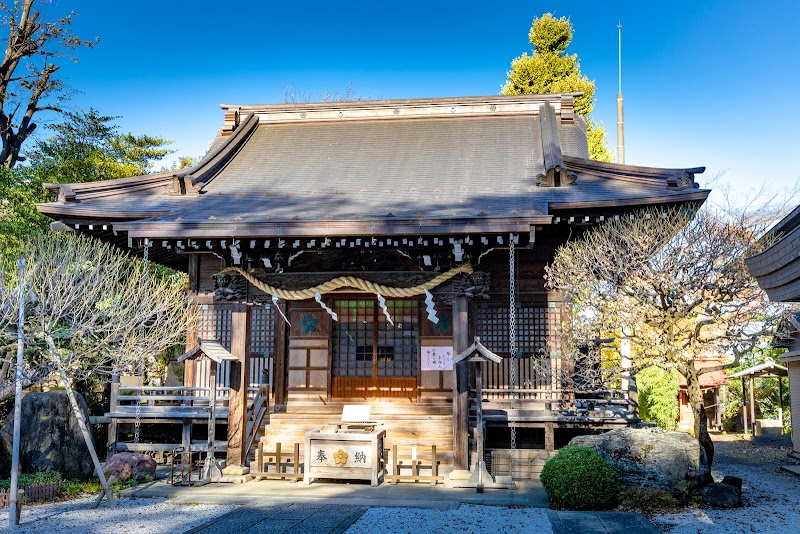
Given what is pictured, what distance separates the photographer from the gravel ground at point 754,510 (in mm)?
9148

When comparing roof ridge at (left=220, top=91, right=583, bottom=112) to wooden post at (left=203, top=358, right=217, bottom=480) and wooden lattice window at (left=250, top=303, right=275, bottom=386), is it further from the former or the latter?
wooden post at (left=203, top=358, right=217, bottom=480)

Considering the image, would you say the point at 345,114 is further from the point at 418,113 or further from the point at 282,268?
the point at 282,268

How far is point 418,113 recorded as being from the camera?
19.7 m

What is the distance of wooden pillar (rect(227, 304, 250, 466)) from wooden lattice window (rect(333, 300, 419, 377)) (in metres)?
2.81

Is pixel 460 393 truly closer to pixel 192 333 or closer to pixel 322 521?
pixel 322 521

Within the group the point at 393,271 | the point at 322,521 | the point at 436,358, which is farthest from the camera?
the point at 436,358

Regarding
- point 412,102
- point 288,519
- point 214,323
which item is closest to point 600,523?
point 288,519

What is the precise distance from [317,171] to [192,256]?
3528mm

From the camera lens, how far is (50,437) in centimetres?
1306

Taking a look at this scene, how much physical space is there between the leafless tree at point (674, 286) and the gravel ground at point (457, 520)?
3466 mm

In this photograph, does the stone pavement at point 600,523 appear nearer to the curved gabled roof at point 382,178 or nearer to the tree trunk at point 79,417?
the curved gabled roof at point 382,178

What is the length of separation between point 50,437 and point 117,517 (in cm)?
421

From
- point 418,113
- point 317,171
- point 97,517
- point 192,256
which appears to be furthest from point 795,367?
point 97,517

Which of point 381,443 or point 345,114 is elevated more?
point 345,114
